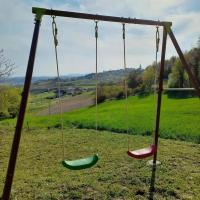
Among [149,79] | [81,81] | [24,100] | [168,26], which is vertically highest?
[168,26]

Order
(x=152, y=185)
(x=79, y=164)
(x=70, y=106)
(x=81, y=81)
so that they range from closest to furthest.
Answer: (x=79, y=164) → (x=152, y=185) → (x=81, y=81) → (x=70, y=106)

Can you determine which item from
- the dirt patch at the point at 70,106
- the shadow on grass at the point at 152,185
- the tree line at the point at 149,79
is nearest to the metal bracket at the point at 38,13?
the shadow on grass at the point at 152,185

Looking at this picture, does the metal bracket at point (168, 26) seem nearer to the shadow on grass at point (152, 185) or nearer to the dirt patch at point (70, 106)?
the shadow on grass at point (152, 185)

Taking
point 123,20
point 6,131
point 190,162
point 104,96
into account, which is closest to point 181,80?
point 104,96

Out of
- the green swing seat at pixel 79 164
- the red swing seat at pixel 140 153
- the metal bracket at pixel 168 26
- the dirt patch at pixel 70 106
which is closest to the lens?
the green swing seat at pixel 79 164

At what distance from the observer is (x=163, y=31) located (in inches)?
228

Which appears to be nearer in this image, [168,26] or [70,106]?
[168,26]

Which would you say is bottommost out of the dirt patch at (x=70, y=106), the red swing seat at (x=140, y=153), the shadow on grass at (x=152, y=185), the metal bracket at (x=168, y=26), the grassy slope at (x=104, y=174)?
the dirt patch at (x=70, y=106)

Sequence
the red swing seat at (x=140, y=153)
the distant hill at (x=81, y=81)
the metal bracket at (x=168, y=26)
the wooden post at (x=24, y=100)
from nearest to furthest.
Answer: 1. the wooden post at (x=24, y=100)
2. the red swing seat at (x=140, y=153)
3. the metal bracket at (x=168, y=26)
4. the distant hill at (x=81, y=81)

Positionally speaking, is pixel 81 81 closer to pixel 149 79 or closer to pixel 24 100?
pixel 149 79

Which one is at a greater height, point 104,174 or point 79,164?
point 79,164

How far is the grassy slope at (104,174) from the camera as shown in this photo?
5.37m

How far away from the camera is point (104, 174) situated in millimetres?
6367

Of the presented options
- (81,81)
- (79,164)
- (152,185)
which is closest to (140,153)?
(152,185)
